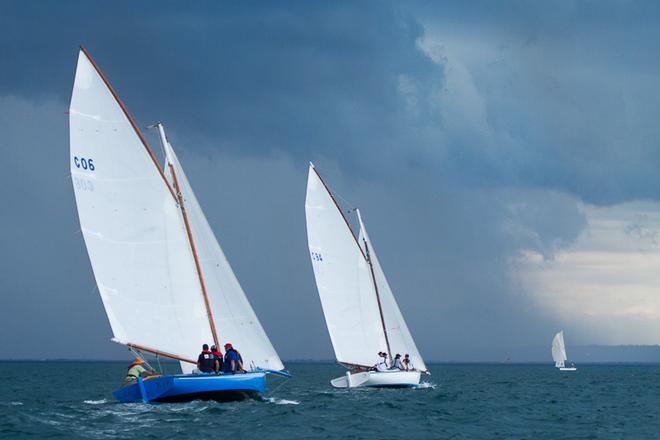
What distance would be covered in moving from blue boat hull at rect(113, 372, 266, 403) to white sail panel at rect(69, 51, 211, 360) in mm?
2376

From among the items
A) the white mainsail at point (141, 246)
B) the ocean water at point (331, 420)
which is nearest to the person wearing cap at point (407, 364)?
the ocean water at point (331, 420)

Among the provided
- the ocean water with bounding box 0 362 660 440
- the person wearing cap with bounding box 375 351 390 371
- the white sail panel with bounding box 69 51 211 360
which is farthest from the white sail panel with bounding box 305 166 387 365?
the white sail panel with bounding box 69 51 211 360

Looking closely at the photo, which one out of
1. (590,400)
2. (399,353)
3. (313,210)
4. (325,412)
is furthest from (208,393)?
(590,400)

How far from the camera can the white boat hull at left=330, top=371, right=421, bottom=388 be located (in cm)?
6469

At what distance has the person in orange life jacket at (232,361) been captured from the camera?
149 ft

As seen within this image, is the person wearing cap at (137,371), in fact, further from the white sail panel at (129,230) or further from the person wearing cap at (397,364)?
the person wearing cap at (397,364)

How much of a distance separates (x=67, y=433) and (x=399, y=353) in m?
36.5

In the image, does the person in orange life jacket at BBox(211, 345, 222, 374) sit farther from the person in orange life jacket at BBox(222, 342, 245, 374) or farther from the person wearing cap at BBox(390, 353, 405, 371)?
the person wearing cap at BBox(390, 353, 405, 371)

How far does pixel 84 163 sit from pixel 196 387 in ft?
37.7

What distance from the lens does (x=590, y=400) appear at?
227ft

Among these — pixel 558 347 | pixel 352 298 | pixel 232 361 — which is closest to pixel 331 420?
pixel 232 361

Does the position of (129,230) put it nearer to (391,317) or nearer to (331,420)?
(331,420)

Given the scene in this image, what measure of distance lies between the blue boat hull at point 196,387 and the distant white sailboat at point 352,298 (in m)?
20.2

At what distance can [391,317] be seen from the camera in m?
69.8
